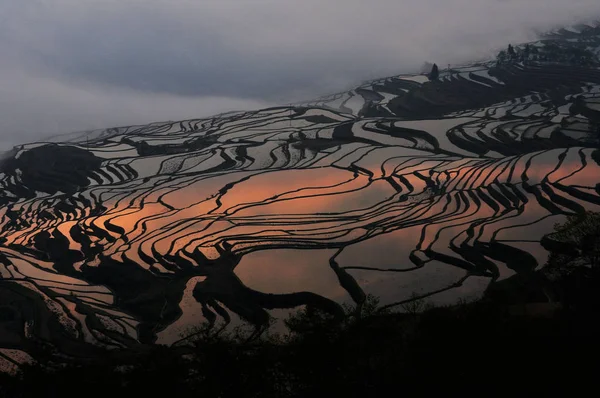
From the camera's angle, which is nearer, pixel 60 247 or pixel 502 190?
pixel 60 247

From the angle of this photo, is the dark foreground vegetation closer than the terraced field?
Yes

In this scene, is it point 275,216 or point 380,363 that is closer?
point 380,363

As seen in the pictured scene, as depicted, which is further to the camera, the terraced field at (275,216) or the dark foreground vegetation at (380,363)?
the terraced field at (275,216)

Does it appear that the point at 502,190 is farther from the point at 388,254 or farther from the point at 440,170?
the point at 388,254

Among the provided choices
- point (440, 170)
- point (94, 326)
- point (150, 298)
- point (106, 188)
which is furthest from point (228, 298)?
point (106, 188)

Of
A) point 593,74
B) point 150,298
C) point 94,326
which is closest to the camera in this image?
point 94,326
